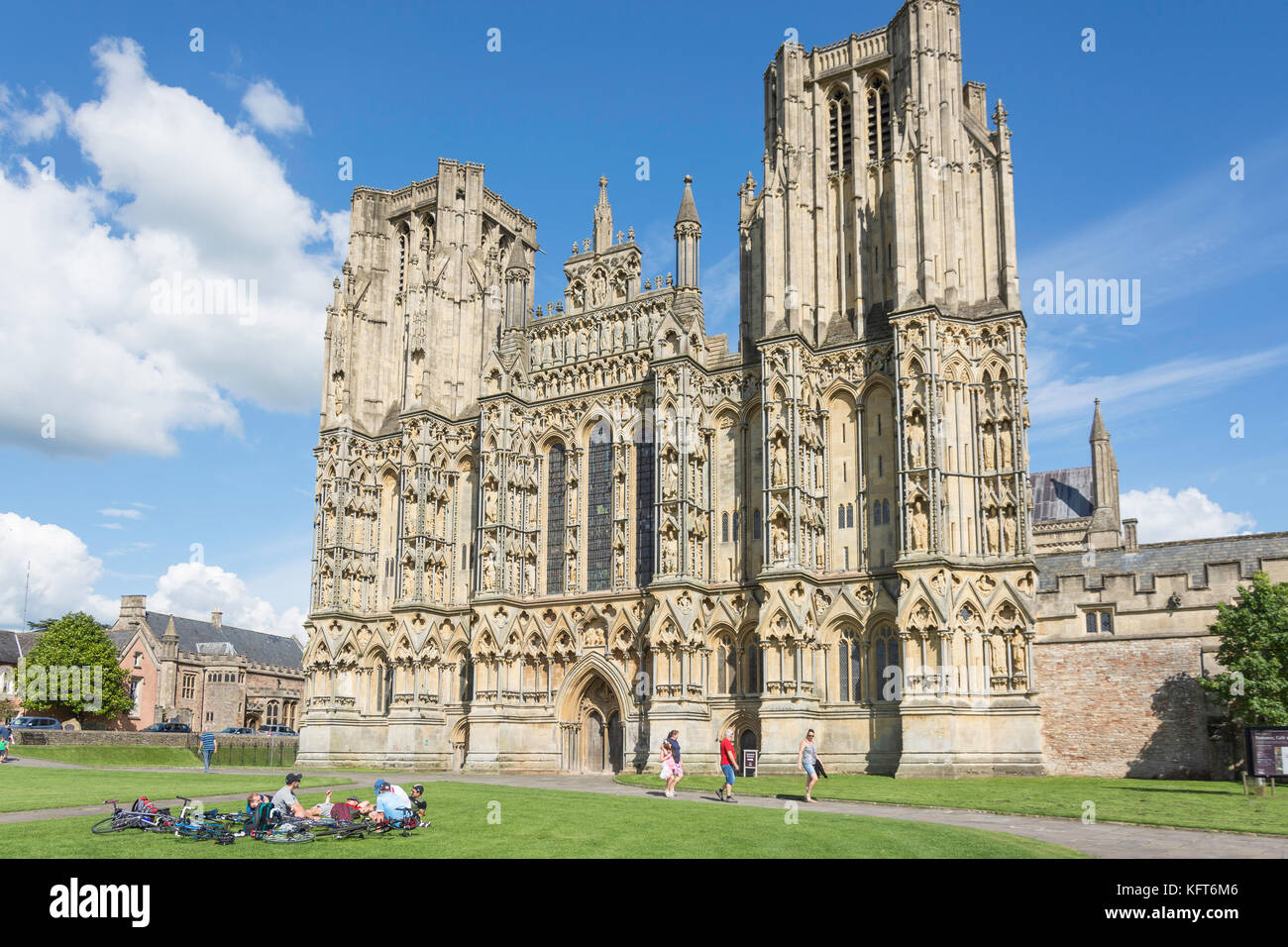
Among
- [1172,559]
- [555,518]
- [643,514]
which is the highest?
[555,518]

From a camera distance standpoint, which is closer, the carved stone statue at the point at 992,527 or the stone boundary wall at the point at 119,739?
the carved stone statue at the point at 992,527

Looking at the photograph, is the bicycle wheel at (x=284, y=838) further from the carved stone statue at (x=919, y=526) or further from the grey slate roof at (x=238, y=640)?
the grey slate roof at (x=238, y=640)

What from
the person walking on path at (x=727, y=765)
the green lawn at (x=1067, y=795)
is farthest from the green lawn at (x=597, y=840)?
the green lawn at (x=1067, y=795)

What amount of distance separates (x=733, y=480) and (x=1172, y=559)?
18818mm

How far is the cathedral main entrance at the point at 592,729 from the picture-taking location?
46.5 meters

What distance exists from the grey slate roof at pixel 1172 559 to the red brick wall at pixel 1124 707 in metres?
2.46

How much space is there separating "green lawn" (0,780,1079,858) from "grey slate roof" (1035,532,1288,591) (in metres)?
22.9

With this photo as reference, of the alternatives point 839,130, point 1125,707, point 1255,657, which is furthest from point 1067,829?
point 839,130

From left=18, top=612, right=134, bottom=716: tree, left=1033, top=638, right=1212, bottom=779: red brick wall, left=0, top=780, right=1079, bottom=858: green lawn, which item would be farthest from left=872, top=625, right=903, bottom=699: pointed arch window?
left=18, top=612, right=134, bottom=716: tree

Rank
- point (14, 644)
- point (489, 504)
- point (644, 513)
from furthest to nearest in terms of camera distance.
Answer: point (14, 644), point (489, 504), point (644, 513)

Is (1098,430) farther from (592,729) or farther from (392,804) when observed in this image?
(392,804)

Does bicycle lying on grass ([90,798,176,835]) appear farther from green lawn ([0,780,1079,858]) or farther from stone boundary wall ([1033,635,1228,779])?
stone boundary wall ([1033,635,1228,779])

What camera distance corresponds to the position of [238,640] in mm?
108750
